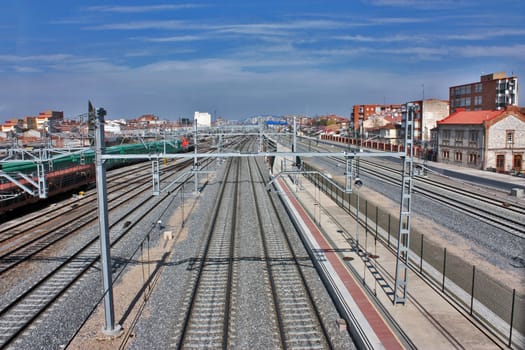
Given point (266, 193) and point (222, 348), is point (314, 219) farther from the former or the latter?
point (222, 348)

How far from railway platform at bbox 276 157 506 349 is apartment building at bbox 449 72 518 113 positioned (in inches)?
2327

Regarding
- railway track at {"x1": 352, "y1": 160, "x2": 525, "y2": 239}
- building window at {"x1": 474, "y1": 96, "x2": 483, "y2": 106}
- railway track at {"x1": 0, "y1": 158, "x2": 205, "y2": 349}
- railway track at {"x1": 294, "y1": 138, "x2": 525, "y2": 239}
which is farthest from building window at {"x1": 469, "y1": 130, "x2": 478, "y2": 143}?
railway track at {"x1": 0, "y1": 158, "x2": 205, "y2": 349}

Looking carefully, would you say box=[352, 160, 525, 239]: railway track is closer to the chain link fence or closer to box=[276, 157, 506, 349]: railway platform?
the chain link fence

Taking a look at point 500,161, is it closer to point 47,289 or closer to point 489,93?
point 489,93

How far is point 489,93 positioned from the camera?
224ft

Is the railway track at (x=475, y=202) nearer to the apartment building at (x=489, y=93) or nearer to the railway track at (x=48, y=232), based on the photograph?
the railway track at (x=48, y=232)

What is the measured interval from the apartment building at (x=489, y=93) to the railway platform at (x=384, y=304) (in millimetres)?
59112

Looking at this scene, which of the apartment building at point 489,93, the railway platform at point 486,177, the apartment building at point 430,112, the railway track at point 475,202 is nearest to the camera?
the railway track at point 475,202

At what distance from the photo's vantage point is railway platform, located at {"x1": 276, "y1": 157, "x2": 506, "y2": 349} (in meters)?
9.66

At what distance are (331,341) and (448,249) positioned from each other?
966 cm

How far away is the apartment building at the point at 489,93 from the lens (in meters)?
66.7

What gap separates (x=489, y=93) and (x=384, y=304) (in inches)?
2650

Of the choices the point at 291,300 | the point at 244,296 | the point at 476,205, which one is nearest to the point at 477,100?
the point at 476,205

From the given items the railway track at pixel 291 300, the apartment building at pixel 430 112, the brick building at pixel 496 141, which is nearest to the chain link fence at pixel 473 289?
the railway track at pixel 291 300
